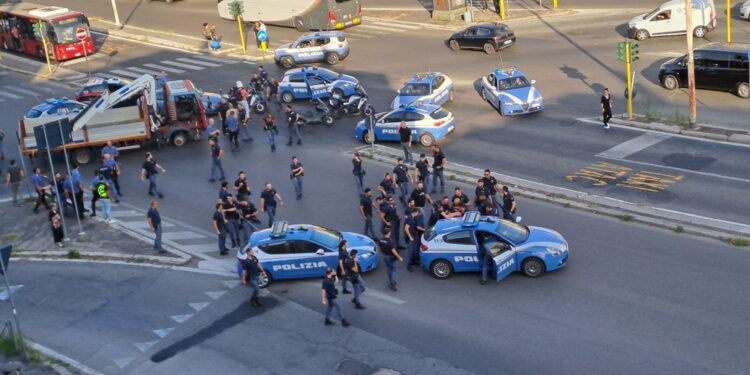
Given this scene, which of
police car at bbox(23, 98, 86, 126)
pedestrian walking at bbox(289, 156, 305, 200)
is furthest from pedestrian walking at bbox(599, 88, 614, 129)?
police car at bbox(23, 98, 86, 126)

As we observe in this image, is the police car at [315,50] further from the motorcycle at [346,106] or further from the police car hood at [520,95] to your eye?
the police car hood at [520,95]

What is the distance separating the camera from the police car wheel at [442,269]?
2205 centimetres

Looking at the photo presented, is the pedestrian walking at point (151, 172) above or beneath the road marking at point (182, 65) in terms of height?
beneath

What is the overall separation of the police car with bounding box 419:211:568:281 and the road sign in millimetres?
32599

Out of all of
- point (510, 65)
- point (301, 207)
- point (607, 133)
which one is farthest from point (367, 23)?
point (301, 207)

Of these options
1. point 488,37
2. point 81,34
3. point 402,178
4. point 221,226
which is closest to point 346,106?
point 402,178

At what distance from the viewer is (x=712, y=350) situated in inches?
701

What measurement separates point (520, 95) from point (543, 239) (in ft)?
44.9

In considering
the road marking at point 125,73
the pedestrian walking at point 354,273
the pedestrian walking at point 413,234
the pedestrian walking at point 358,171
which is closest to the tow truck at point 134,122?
the pedestrian walking at point 358,171

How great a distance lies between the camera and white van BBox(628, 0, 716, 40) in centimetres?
4147

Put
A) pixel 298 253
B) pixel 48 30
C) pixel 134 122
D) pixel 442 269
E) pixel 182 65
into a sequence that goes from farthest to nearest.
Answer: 1. pixel 48 30
2. pixel 182 65
3. pixel 134 122
4. pixel 298 253
5. pixel 442 269

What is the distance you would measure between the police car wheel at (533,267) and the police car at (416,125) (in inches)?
442

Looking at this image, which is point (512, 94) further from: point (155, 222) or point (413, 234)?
point (155, 222)

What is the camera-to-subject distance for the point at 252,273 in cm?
2134
